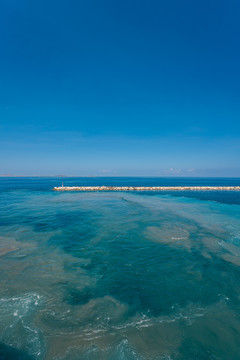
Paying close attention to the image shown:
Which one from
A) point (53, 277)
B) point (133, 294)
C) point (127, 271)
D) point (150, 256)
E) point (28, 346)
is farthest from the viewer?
point (150, 256)

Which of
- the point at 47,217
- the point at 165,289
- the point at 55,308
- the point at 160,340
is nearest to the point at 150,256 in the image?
the point at 165,289

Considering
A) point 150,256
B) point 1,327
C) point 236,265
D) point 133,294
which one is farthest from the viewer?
point 150,256

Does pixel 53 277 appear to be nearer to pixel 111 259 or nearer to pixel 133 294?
pixel 111 259

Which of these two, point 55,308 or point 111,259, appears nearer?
point 55,308

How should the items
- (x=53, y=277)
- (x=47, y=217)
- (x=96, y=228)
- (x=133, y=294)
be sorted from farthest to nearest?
(x=47, y=217), (x=96, y=228), (x=53, y=277), (x=133, y=294)

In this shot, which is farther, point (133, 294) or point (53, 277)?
point (53, 277)

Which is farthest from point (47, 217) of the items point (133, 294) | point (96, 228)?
point (133, 294)

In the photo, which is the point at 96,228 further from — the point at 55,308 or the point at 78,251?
the point at 55,308

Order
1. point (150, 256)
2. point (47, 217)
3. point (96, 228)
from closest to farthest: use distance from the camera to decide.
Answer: point (150, 256) → point (96, 228) → point (47, 217)
